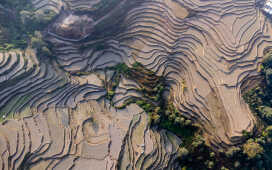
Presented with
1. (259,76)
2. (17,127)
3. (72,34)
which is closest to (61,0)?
(72,34)

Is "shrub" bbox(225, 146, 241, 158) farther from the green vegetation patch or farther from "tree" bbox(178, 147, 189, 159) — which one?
the green vegetation patch

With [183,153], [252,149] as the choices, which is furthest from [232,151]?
[183,153]

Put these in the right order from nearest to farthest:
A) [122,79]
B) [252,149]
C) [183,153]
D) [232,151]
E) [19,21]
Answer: [252,149], [232,151], [183,153], [122,79], [19,21]

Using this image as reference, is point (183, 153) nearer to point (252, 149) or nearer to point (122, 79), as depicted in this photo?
point (252, 149)

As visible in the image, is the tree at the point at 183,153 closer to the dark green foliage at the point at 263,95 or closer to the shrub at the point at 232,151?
the shrub at the point at 232,151

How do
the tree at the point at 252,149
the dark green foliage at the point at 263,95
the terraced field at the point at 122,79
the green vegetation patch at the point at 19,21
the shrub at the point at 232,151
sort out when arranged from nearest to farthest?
the tree at the point at 252,149 < the shrub at the point at 232,151 < the terraced field at the point at 122,79 < the dark green foliage at the point at 263,95 < the green vegetation patch at the point at 19,21

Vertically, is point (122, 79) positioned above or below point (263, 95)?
above

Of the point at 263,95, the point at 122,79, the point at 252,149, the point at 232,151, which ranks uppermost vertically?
the point at 122,79

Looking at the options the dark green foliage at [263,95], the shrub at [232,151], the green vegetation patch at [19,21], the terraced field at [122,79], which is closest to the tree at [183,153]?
the terraced field at [122,79]
